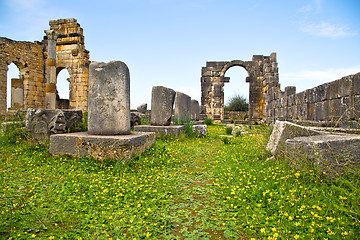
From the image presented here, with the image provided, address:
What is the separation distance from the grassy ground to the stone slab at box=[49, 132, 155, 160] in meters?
0.17

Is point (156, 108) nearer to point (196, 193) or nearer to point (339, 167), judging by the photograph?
point (196, 193)

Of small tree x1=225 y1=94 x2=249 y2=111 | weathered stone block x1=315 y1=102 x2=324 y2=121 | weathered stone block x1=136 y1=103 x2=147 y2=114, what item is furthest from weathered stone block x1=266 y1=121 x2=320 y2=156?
small tree x1=225 y1=94 x2=249 y2=111

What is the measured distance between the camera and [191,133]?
8.81 meters

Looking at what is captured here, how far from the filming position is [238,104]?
30.8 m

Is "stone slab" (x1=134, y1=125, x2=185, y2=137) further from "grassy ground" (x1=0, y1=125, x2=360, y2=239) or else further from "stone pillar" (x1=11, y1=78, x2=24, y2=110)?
"stone pillar" (x1=11, y1=78, x2=24, y2=110)

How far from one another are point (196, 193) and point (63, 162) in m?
2.71

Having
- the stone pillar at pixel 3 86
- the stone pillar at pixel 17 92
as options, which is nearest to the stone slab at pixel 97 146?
the stone pillar at pixel 3 86

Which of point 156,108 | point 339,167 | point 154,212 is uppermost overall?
point 156,108

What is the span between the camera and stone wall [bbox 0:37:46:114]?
1522 cm

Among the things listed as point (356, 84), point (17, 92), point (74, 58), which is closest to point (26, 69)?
point (17, 92)

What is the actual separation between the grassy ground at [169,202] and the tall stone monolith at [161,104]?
13.0 feet

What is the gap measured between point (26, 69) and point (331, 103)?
61.3 feet

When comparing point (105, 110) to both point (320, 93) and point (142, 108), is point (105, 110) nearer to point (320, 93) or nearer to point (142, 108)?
point (320, 93)

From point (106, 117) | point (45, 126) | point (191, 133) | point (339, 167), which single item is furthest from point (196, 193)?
point (191, 133)
